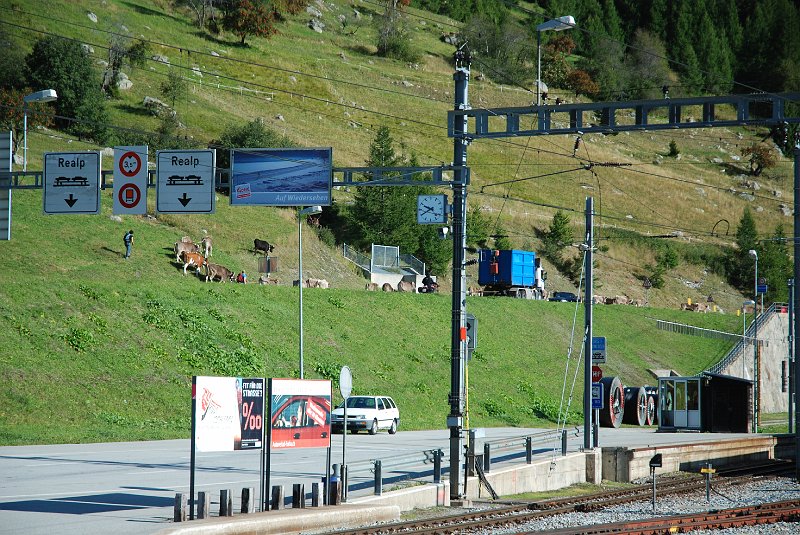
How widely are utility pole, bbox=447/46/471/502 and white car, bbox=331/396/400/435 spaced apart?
56.9 ft

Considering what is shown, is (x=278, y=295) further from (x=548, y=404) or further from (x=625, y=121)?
(x=625, y=121)

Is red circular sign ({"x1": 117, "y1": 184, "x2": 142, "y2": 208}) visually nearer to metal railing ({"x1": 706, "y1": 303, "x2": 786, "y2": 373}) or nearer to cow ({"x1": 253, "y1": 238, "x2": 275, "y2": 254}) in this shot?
cow ({"x1": 253, "y1": 238, "x2": 275, "y2": 254})

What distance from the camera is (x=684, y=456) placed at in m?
34.1

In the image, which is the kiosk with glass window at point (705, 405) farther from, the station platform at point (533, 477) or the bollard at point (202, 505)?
the bollard at point (202, 505)

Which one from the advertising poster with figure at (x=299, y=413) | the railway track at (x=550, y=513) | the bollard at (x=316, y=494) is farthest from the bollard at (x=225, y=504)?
the bollard at (x=316, y=494)

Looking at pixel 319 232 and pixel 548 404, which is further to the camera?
pixel 319 232

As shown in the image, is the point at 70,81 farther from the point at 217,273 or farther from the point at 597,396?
the point at 597,396

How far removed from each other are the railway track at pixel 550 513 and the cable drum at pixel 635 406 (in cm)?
2401

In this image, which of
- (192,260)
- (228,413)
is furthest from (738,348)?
(228,413)

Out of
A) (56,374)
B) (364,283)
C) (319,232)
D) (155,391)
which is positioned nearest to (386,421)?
(155,391)

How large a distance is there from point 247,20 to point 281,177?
356ft

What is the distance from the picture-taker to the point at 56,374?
3675 cm

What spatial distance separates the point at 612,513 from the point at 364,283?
4665cm

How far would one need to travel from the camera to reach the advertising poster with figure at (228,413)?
1598 centimetres
